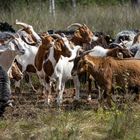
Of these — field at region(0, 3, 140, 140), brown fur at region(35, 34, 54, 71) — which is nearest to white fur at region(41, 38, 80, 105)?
brown fur at region(35, 34, 54, 71)

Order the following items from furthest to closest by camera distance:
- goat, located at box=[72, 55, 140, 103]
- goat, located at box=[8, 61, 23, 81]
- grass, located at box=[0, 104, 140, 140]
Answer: goat, located at box=[8, 61, 23, 81] < goat, located at box=[72, 55, 140, 103] < grass, located at box=[0, 104, 140, 140]

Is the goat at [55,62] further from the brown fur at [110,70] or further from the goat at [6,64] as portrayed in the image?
the brown fur at [110,70]

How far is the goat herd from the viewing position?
11219mm

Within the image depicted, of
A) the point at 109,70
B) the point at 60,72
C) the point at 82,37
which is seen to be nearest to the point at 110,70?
the point at 109,70

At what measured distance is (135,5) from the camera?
26.7 meters

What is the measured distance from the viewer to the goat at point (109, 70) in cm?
1117

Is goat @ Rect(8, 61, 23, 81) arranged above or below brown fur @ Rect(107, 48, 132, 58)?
below

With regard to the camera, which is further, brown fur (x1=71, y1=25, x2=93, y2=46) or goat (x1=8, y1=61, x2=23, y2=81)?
brown fur (x1=71, y1=25, x2=93, y2=46)

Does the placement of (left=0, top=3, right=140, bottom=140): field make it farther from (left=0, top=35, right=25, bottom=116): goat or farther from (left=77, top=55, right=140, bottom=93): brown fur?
(left=77, top=55, right=140, bottom=93): brown fur

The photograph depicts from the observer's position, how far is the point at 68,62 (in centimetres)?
1237

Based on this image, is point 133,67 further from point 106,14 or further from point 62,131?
point 106,14

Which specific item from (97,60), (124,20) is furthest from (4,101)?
(124,20)

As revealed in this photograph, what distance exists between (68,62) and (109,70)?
1325 mm

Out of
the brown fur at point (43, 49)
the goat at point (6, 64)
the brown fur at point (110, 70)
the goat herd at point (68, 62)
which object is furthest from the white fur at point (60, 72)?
the brown fur at point (110, 70)
